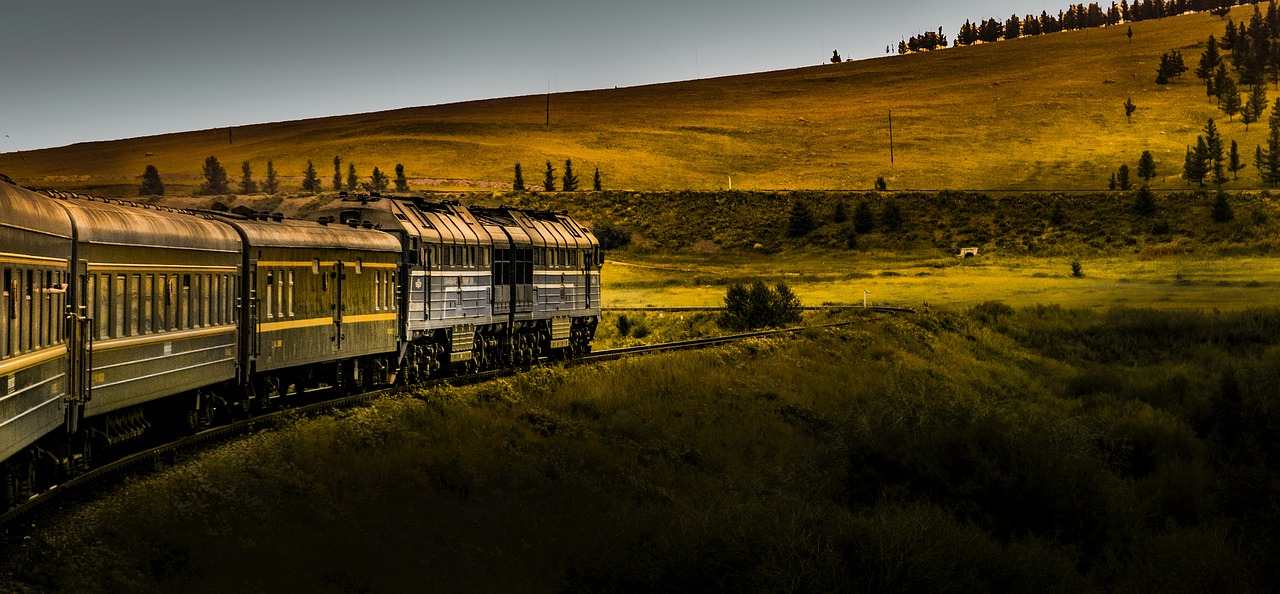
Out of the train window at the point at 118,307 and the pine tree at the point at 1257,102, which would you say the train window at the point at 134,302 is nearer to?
the train window at the point at 118,307

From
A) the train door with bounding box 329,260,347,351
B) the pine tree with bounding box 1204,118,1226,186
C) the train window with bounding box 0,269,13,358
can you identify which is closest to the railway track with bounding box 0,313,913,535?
the train door with bounding box 329,260,347,351

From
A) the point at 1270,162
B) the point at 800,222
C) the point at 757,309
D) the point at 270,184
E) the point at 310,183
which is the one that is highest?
the point at 1270,162

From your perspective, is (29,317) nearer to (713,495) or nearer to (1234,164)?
(713,495)

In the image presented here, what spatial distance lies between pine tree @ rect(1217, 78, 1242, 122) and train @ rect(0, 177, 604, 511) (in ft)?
558

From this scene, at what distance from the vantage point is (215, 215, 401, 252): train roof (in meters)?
19.9

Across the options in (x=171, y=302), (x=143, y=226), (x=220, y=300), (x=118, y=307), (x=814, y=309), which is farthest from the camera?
(x=814, y=309)

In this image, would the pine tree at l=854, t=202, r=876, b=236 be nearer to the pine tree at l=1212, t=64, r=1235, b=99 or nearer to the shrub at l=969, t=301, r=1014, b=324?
the shrub at l=969, t=301, r=1014, b=324

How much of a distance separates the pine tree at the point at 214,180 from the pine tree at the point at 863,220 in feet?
257

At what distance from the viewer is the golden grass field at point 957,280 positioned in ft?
208

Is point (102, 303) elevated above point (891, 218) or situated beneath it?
situated beneath

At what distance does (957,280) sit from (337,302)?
2336 inches

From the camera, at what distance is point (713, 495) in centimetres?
1952

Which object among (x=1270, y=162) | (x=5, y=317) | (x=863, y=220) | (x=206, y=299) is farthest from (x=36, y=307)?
(x=1270, y=162)

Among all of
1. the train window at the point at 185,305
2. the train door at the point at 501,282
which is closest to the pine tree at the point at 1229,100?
the train door at the point at 501,282
